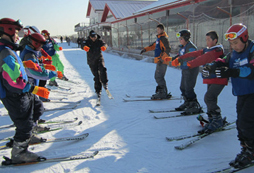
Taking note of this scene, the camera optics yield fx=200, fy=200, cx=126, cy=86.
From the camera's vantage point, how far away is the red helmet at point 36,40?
3.37 meters

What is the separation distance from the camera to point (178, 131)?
3734 millimetres

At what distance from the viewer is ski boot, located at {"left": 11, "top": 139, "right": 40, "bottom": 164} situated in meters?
2.76

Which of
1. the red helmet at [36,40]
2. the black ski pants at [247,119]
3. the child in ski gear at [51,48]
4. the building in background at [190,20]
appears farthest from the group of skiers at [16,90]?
the building in background at [190,20]

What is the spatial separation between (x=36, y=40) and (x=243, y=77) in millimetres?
3183

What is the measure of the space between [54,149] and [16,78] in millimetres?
1325

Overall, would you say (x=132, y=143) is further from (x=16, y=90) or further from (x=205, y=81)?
(x=16, y=90)

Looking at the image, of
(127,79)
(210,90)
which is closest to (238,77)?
(210,90)

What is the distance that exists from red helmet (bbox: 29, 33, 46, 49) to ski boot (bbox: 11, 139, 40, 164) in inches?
64.7

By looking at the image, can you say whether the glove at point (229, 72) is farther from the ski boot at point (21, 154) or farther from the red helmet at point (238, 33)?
the ski boot at point (21, 154)

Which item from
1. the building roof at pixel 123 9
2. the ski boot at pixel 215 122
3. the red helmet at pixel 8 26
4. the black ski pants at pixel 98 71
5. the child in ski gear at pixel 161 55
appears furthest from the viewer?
the building roof at pixel 123 9

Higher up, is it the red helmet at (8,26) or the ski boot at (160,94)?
the red helmet at (8,26)

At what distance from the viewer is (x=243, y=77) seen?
2.38 m

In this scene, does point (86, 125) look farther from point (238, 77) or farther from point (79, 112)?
point (238, 77)

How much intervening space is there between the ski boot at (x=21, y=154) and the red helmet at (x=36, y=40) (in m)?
1.64
